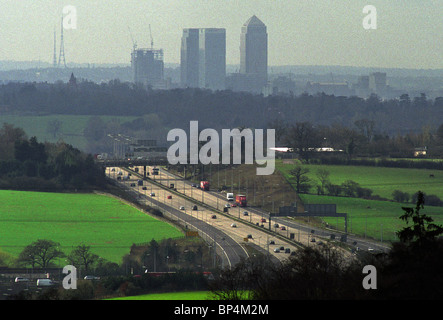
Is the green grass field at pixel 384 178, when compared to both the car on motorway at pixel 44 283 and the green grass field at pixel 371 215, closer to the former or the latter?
the green grass field at pixel 371 215

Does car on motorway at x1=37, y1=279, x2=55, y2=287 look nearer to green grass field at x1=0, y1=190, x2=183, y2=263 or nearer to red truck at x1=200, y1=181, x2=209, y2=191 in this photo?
green grass field at x1=0, y1=190, x2=183, y2=263

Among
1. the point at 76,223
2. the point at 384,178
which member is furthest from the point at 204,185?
the point at 76,223

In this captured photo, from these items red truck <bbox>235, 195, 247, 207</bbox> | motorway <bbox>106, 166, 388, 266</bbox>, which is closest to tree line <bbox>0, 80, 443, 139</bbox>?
motorway <bbox>106, 166, 388, 266</bbox>

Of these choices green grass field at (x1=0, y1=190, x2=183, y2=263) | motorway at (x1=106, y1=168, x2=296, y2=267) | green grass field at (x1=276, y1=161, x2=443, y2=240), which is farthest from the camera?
green grass field at (x1=276, y1=161, x2=443, y2=240)

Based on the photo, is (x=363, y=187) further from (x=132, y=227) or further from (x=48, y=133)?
(x=48, y=133)

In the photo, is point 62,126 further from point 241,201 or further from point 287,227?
point 287,227
